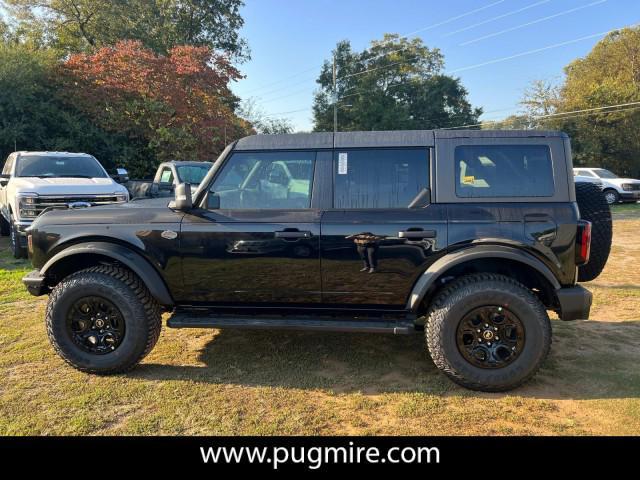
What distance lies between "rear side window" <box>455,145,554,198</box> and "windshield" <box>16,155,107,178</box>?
769cm

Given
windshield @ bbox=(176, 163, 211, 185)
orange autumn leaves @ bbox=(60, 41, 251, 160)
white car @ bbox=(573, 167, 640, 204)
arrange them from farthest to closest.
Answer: white car @ bbox=(573, 167, 640, 204) < orange autumn leaves @ bbox=(60, 41, 251, 160) < windshield @ bbox=(176, 163, 211, 185)

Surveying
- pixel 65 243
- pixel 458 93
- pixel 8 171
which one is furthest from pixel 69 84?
pixel 458 93

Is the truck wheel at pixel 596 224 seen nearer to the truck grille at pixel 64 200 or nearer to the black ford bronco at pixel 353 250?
the black ford bronco at pixel 353 250

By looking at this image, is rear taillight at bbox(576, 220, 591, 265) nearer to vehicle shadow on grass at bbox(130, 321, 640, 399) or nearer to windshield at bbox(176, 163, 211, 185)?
vehicle shadow on grass at bbox(130, 321, 640, 399)

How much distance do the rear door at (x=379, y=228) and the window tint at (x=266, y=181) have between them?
251 mm

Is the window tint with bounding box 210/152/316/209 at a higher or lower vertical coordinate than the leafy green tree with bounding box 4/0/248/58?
lower

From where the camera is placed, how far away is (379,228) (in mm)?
3324

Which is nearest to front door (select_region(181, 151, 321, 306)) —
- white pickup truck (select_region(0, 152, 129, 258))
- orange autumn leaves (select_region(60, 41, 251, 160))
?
white pickup truck (select_region(0, 152, 129, 258))

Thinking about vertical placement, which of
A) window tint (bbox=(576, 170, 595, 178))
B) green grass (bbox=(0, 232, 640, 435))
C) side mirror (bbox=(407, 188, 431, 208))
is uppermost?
window tint (bbox=(576, 170, 595, 178))

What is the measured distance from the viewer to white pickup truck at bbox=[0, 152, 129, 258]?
291 inches

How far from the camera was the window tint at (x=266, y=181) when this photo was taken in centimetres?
354

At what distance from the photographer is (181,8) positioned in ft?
76.3

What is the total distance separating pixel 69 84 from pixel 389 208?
1657 centimetres

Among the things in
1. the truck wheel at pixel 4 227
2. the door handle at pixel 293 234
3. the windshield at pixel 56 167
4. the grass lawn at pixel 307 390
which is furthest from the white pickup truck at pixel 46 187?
the door handle at pixel 293 234
